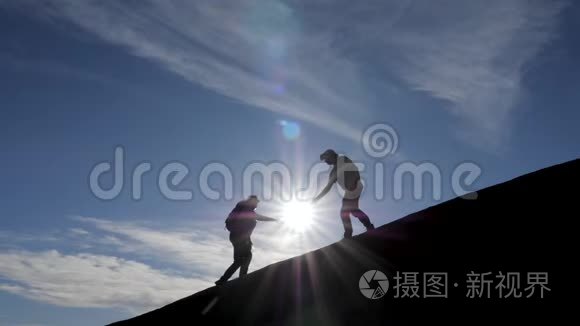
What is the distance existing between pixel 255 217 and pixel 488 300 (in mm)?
7039

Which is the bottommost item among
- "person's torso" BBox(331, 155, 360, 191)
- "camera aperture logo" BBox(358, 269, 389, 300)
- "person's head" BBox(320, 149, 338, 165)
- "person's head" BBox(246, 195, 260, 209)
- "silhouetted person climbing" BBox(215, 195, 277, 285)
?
"camera aperture logo" BBox(358, 269, 389, 300)

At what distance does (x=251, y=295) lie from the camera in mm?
14422

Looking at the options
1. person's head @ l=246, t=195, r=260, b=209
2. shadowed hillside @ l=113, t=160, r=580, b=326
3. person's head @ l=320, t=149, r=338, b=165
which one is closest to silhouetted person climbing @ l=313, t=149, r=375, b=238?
person's head @ l=320, t=149, r=338, b=165

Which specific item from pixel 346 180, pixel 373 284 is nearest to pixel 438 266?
pixel 373 284

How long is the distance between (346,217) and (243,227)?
2793 mm

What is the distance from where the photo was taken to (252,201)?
15312 mm

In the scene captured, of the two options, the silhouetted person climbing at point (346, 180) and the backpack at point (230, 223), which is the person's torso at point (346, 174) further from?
the backpack at point (230, 223)

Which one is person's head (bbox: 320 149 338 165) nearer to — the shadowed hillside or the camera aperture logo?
the shadowed hillside

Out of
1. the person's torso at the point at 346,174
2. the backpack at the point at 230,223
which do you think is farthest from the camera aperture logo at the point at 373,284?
the backpack at the point at 230,223

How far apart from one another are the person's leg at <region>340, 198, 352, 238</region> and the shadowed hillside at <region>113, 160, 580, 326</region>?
45 cm

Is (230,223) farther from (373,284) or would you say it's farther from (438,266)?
(438,266)

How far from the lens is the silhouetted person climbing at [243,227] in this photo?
15312 mm

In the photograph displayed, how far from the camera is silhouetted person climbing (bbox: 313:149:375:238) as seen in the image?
14.4 metres

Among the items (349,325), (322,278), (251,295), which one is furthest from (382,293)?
(251,295)
